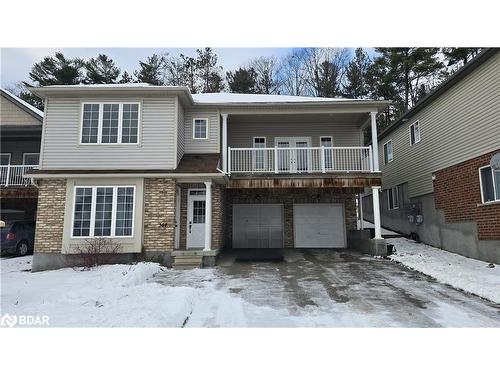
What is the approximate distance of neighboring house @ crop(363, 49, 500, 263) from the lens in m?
9.78

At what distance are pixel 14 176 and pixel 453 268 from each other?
1724 centimetres

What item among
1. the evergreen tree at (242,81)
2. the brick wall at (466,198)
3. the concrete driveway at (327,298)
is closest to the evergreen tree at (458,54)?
the brick wall at (466,198)

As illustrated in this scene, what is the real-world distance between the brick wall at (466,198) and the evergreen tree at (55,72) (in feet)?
83.0

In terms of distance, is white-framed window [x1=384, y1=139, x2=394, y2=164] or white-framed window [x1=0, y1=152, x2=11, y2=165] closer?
white-framed window [x1=0, y1=152, x2=11, y2=165]

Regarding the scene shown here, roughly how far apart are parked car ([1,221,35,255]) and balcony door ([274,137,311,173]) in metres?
11.1

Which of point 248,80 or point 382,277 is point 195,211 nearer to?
point 382,277

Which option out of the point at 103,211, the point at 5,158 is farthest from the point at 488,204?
the point at 5,158

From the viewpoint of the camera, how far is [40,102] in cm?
2528

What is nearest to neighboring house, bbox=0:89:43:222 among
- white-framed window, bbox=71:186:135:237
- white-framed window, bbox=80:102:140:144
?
white-framed window, bbox=80:102:140:144

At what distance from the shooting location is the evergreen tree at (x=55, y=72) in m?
24.9

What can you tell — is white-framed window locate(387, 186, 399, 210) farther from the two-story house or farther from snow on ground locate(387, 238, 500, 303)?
the two-story house

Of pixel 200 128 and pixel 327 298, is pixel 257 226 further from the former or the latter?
pixel 327 298

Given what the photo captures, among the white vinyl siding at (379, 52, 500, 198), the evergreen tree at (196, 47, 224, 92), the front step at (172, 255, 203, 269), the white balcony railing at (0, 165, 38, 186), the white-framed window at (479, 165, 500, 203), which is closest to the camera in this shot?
the white-framed window at (479, 165, 500, 203)

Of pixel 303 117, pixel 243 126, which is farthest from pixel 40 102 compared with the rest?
pixel 303 117
